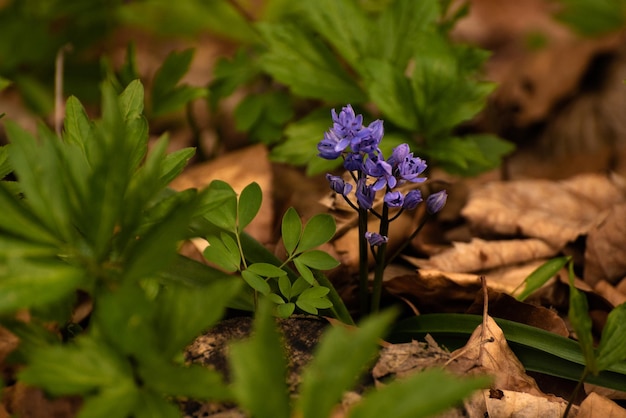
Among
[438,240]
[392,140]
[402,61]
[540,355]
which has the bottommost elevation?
[438,240]

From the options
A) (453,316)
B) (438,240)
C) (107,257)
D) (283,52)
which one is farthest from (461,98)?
(107,257)

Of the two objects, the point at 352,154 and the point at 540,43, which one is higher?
the point at 352,154

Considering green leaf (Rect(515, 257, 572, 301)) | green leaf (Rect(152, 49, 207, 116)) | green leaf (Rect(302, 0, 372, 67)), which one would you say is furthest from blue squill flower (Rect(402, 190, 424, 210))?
green leaf (Rect(152, 49, 207, 116))

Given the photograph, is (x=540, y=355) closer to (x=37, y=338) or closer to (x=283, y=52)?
(x=37, y=338)

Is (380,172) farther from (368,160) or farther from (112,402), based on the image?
(112,402)

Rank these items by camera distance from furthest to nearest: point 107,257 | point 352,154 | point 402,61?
point 402,61
point 352,154
point 107,257
